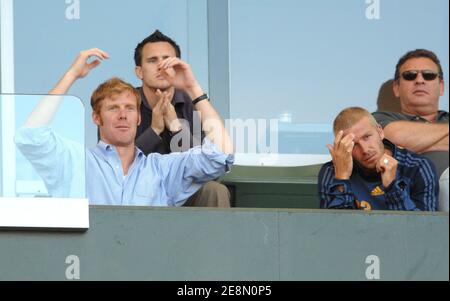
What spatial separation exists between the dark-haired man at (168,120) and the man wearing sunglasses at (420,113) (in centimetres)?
96

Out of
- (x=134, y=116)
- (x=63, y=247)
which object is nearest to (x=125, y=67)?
(x=134, y=116)

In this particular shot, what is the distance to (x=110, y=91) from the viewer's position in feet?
33.7

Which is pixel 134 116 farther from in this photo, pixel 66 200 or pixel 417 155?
pixel 417 155

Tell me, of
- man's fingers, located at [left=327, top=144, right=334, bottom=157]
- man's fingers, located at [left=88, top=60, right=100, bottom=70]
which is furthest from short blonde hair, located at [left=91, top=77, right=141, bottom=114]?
man's fingers, located at [left=327, top=144, right=334, bottom=157]

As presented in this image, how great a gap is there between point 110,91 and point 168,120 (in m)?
0.33

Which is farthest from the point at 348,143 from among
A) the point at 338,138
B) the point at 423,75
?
the point at 423,75

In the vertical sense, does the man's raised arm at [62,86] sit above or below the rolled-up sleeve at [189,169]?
above

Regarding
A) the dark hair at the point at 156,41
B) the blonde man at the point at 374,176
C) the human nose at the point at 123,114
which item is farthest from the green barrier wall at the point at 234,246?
the dark hair at the point at 156,41

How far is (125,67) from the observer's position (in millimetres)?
10359

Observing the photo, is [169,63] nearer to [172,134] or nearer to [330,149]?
[172,134]

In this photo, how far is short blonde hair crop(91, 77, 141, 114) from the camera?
401 inches

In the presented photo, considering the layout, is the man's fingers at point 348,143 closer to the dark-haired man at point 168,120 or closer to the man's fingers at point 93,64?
the dark-haired man at point 168,120

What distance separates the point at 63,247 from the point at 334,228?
1.39m

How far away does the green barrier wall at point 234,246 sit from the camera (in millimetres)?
9984
